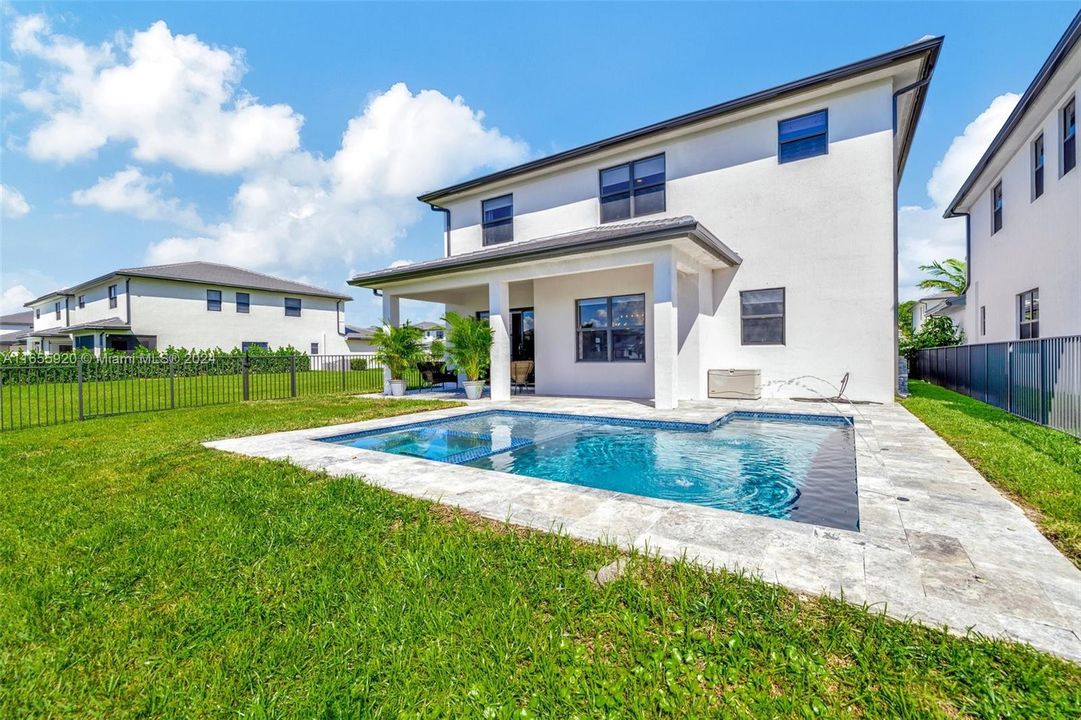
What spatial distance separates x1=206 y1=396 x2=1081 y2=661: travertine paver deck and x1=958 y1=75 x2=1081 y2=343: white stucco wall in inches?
280

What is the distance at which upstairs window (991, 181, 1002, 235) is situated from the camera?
43.5ft

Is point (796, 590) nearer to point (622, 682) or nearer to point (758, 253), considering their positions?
point (622, 682)

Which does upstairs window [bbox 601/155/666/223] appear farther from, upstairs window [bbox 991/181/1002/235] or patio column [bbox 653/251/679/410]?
upstairs window [bbox 991/181/1002/235]

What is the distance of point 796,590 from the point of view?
7.82ft

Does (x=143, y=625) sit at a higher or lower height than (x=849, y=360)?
lower

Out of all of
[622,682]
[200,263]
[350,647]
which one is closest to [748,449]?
[622,682]

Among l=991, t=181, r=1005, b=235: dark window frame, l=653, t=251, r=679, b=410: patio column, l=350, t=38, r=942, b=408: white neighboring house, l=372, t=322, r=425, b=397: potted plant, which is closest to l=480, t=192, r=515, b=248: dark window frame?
l=350, t=38, r=942, b=408: white neighboring house

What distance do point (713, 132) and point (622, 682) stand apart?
12258 millimetres

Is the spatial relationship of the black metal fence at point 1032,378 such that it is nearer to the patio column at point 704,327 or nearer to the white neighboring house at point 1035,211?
the white neighboring house at point 1035,211

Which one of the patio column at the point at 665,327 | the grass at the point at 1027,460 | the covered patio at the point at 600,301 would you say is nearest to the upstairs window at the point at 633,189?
the covered patio at the point at 600,301

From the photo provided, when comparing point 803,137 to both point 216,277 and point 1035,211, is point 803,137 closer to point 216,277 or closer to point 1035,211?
point 1035,211

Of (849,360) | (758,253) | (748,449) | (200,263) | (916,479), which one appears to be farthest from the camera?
(200,263)

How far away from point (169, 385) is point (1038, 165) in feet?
80.7

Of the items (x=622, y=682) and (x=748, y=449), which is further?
(x=748, y=449)
